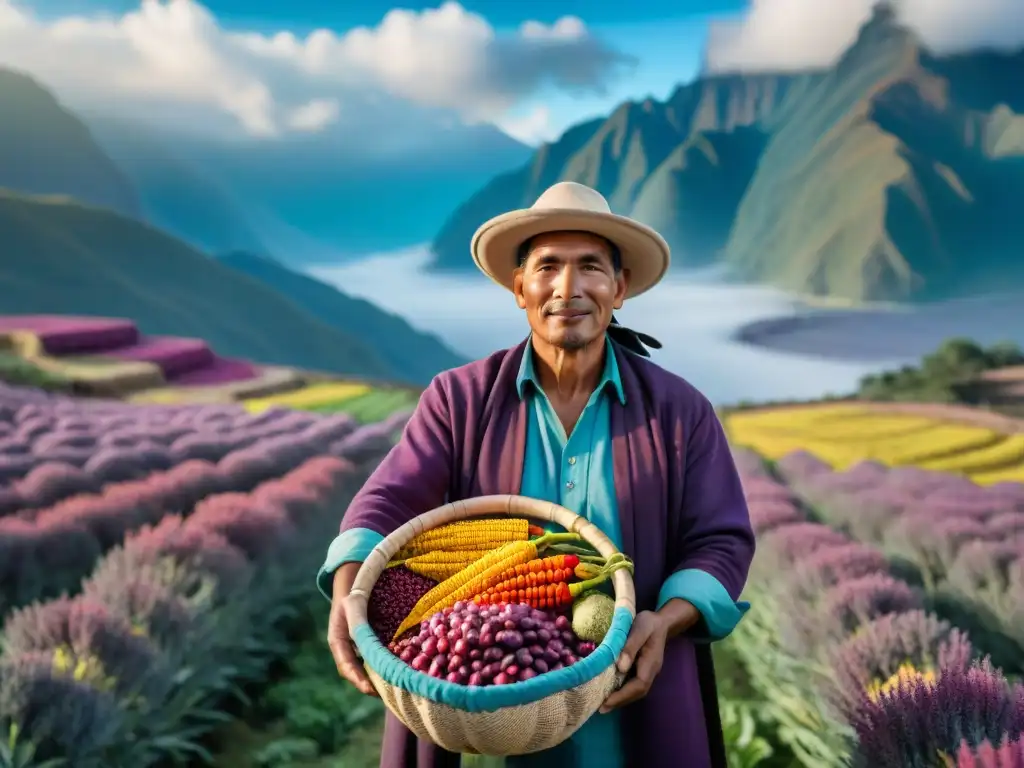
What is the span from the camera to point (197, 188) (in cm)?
1234

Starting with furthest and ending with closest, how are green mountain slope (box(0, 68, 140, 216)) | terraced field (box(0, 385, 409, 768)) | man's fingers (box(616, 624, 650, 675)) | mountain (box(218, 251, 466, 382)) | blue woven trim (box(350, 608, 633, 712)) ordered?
green mountain slope (box(0, 68, 140, 216))
mountain (box(218, 251, 466, 382))
terraced field (box(0, 385, 409, 768))
man's fingers (box(616, 624, 650, 675))
blue woven trim (box(350, 608, 633, 712))

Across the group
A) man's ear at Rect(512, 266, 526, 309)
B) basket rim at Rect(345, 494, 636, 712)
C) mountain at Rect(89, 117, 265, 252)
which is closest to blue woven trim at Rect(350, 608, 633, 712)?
basket rim at Rect(345, 494, 636, 712)

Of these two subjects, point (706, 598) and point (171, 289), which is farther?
point (171, 289)

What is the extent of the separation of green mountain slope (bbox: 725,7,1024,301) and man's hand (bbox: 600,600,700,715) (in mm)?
9082

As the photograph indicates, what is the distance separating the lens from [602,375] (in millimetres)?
1459

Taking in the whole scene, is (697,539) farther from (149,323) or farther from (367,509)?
Answer: (149,323)

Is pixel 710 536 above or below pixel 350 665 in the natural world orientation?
above

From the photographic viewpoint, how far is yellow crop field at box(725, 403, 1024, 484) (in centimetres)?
552

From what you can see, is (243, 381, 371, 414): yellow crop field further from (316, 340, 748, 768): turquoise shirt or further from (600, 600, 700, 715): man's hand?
(600, 600, 700, 715): man's hand

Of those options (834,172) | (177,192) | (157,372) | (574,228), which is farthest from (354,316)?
(574,228)

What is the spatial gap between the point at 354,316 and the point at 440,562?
11.3m

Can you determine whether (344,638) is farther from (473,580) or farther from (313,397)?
(313,397)

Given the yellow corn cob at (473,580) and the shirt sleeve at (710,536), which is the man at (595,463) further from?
the yellow corn cob at (473,580)

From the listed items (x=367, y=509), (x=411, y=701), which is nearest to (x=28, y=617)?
(x=367, y=509)
